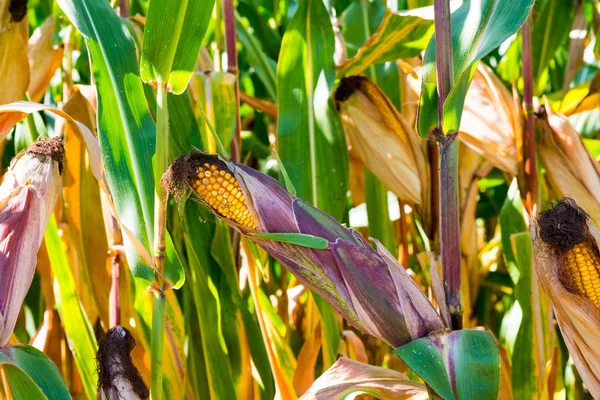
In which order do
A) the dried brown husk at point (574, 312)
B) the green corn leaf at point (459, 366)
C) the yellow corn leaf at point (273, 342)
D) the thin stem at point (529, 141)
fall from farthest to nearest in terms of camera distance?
the thin stem at point (529, 141) < the yellow corn leaf at point (273, 342) < the dried brown husk at point (574, 312) < the green corn leaf at point (459, 366)

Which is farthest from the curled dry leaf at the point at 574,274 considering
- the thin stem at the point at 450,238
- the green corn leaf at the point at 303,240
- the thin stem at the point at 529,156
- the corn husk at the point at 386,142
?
the corn husk at the point at 386,142

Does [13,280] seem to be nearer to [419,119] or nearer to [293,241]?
[293,241]

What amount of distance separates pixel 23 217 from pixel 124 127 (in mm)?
178

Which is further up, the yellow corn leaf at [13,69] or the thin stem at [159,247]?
the yellow corn leaf at [13,69]

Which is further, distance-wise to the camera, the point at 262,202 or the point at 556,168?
the point at 556,168

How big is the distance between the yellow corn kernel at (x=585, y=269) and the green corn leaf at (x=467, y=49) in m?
0.20

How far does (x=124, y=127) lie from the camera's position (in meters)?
1.00

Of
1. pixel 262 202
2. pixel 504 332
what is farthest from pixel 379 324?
pixel 504 332

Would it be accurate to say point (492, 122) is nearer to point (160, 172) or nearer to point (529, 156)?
point (529, 156)

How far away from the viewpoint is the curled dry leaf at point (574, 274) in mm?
876

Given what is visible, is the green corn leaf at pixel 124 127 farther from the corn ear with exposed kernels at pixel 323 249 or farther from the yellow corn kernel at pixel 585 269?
the yellow corn kernel at pixel 585 269

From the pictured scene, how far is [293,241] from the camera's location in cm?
83

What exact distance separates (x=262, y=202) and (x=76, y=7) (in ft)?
1.30

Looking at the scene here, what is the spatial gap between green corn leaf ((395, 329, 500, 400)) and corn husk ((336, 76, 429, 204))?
2.23 ft
